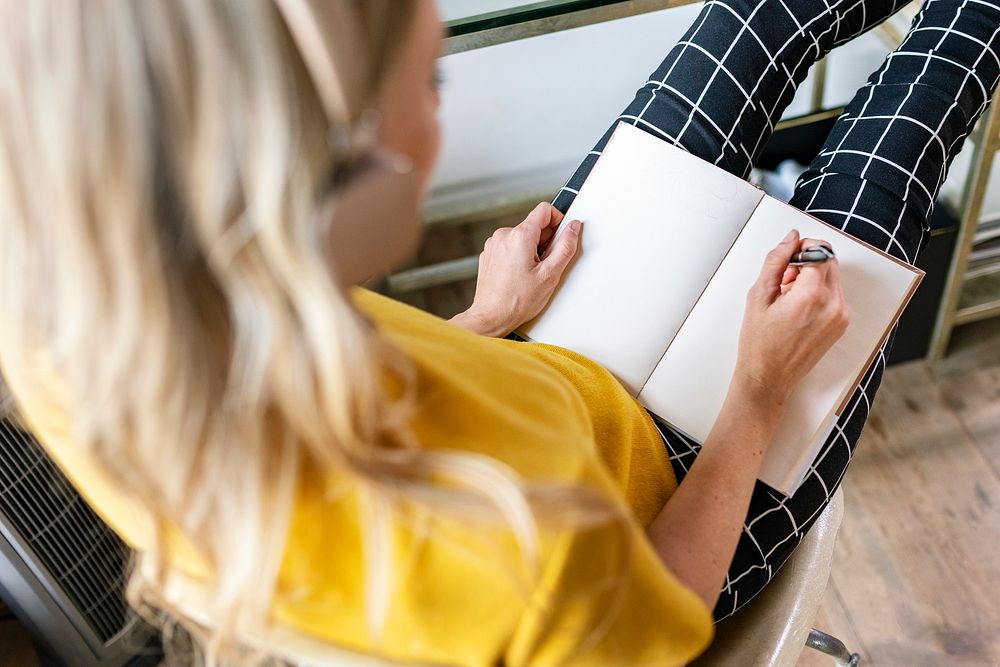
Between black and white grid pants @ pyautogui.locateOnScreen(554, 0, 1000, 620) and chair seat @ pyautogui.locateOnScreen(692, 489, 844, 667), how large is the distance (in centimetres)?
9

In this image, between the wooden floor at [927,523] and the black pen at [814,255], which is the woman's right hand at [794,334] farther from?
the wooden floor at [927,523]

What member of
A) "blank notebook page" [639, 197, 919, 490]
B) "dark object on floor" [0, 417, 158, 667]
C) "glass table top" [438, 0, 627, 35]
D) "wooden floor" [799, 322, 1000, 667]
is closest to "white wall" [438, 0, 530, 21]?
"glass table top" [438, 0, 627, 35]

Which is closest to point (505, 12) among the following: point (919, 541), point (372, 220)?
point (372, 220)

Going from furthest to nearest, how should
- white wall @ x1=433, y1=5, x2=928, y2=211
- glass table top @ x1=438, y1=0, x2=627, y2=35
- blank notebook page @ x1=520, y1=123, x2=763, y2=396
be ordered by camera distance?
1. white wall @ x1=433, y1=5, x2=928, y2=211
2. glass table top @ x1=438, y1=0, x2=627, y2=35
3. blank notebook page @ x1=520, y1=123, x2=763, y2=396

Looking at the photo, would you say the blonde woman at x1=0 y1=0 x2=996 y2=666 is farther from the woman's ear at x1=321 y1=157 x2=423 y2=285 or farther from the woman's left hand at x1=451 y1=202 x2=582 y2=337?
the woman's left hand at x1=451 y1=202 x2=582 y2=337

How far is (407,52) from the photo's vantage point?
426mm

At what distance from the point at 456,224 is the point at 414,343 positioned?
1.19 m

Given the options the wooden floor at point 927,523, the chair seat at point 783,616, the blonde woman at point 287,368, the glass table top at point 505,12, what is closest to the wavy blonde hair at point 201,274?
the blonde woman at point 287,368

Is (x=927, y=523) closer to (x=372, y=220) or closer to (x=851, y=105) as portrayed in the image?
(x=851, y=105)

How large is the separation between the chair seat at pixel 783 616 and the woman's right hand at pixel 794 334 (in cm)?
13

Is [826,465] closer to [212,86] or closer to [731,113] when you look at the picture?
[731,113]

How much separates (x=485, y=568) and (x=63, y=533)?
76cm

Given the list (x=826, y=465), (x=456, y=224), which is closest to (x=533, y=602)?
(x=826, y=465)

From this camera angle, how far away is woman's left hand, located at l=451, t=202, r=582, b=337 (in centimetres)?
87
